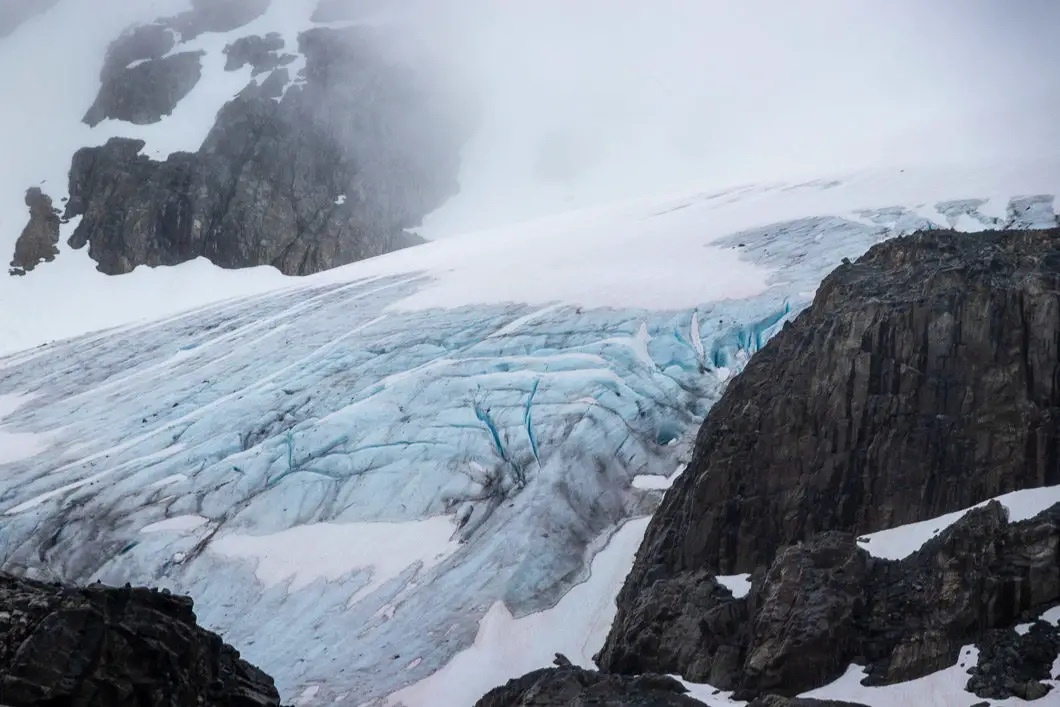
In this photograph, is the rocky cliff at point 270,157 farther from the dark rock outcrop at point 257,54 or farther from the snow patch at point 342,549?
the snow patch at point 342,549

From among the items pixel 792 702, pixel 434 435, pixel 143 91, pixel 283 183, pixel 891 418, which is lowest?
pixel 792 702

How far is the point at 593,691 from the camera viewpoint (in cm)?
1291

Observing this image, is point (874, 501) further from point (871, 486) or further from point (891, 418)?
point (891, 418)

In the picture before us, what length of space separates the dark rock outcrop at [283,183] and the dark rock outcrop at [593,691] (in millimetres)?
46075

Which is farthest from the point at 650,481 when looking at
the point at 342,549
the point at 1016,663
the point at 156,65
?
the point at 156,65

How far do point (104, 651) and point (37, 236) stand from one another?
54.7 meters

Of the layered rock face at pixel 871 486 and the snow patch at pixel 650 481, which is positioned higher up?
the layered rock face at pixel 871 486

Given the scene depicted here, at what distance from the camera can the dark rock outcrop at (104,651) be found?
10.2 meters

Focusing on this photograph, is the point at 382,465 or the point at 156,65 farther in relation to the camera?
the point at 156,65

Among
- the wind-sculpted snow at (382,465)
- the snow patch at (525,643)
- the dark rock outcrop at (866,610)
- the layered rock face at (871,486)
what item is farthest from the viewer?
the wind-sculpted snow at (382,465)

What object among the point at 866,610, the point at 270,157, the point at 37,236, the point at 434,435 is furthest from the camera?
the point at 270,157

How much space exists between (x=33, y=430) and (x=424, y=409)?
11204 mm

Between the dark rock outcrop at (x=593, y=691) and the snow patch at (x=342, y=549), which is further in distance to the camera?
the snow patch at (x=342, y=549)

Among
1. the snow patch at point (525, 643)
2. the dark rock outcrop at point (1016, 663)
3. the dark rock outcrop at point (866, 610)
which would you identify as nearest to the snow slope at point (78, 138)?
the snow patch at point (525, 643)
